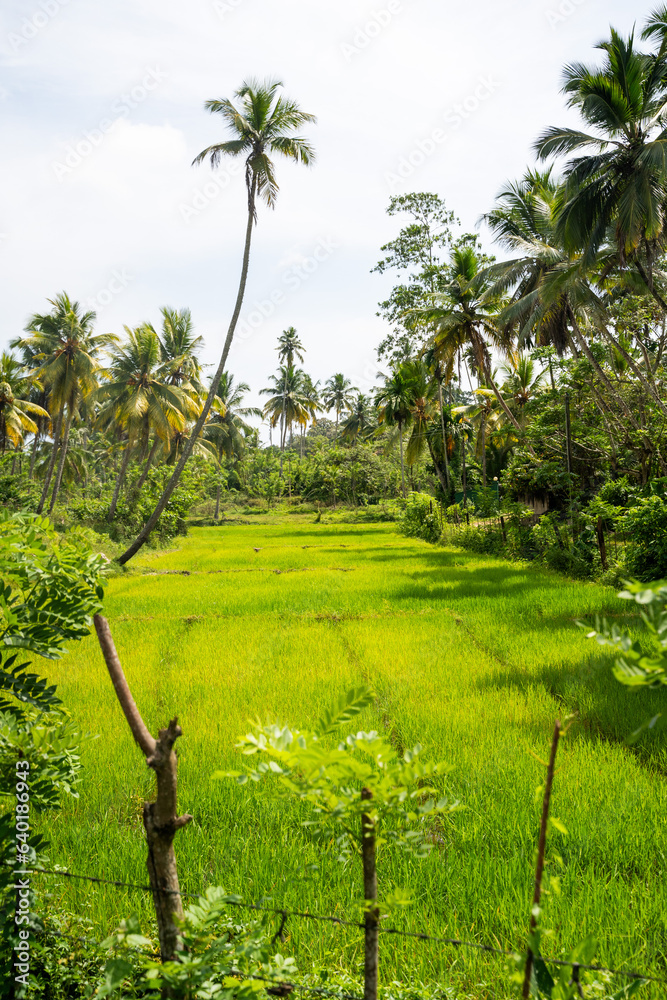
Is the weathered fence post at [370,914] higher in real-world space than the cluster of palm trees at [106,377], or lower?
lower

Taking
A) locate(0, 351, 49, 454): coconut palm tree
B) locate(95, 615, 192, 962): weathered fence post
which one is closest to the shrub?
locate(95, 615, 192, 962): weathered fence post

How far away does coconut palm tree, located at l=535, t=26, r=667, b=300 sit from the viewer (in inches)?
409

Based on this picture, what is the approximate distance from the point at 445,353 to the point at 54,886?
19027 mm

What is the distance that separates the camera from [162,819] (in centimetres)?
130

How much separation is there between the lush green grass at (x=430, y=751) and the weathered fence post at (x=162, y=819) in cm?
79

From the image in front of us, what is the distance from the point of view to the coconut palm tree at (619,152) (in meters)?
10.4

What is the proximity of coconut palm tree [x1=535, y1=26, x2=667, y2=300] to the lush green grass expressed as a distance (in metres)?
7.04

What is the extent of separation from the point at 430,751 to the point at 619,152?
12223 millimetres

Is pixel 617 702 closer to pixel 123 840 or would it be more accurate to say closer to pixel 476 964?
pixel 476 964

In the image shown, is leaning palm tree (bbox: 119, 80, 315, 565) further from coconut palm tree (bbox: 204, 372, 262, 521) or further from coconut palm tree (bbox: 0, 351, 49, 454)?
coconut palm tree (bbox: 204, 372, 262, 521)

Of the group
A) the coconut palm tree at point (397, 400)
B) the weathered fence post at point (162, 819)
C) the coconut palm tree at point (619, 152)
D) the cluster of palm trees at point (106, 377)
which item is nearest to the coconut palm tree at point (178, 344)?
the cluster of palm trees at point (106, 377)

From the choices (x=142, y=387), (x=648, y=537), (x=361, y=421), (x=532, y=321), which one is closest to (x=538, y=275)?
(x=532, y=321)

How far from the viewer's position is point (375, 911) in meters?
1.27

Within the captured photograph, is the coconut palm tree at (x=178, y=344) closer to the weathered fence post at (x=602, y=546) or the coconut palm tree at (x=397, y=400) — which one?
the coconut palm tree at (x=397, y=400)
